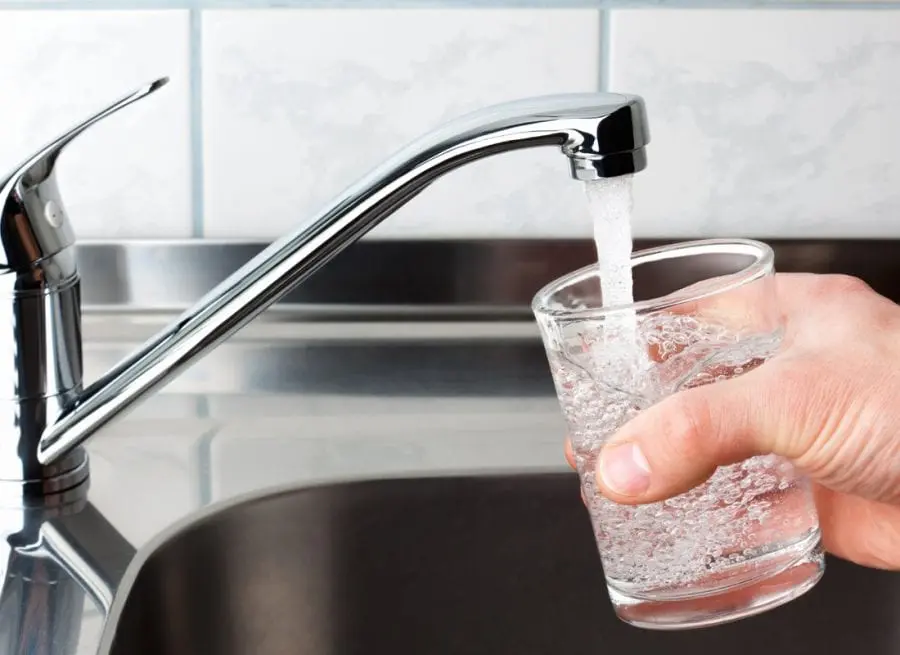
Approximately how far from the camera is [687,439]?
1.21 ft

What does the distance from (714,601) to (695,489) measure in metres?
0.05

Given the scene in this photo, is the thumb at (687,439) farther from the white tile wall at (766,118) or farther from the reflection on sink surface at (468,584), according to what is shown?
the white tile wall at (766,118)

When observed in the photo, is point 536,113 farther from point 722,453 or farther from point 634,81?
point 634,81

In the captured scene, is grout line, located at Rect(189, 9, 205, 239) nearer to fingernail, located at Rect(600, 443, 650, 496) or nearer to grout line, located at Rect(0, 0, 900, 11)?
grout line, located at Rect(0, 0, 900, 11)

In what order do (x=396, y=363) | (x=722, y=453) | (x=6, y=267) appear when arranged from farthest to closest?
(x=396, y=363), (x=6, y=267), (x=722, y=453)

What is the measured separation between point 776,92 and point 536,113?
1.34 ft

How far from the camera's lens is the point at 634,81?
75 centimetres

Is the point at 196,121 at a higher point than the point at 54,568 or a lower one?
higher

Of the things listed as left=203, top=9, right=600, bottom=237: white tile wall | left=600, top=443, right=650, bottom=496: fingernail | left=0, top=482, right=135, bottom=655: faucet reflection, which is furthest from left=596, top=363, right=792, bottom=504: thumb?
left=203, top=9, right=600, bottom=237: white tile wall

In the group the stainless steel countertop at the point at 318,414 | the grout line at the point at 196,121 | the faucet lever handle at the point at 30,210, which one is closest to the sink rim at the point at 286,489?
the stainless steel countertop at the point at 318,414

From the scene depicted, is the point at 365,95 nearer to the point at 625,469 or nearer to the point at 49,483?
the point at 49,483

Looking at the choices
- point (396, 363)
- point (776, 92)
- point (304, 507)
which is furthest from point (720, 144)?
point (304, 507)

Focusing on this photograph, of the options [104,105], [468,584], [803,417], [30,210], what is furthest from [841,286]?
[104,105]

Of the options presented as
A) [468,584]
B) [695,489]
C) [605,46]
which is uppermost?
[605,46]
